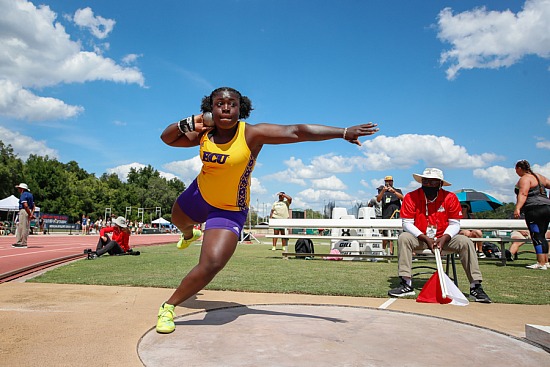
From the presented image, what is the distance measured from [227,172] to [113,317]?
1.71 metres

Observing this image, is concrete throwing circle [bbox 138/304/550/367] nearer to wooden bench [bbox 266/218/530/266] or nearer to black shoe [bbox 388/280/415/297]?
black shoe [bbox 388/280/415/297]

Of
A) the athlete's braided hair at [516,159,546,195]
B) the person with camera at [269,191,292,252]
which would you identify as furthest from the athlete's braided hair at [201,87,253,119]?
the person with camera at [269,191,292,252]

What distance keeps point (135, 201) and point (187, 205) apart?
77.8 m

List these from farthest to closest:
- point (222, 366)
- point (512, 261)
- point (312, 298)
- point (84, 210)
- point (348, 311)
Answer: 1. point (84, 210)
2. point (512, 261)
3. point (312, 298)
4. point (348, 311)
5. point (222, 366)

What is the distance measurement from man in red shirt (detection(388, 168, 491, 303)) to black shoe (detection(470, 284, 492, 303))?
0.44 feet

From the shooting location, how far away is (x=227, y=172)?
3.81m

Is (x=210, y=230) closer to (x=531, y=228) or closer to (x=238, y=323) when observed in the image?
(x=238, y=323)

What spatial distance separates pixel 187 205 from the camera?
14.4ft

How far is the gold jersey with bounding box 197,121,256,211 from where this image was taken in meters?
3.77

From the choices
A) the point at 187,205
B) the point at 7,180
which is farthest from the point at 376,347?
the point at 7,180

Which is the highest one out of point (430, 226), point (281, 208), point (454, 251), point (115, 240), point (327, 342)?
point (281, 208)

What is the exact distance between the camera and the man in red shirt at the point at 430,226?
17.5 feet

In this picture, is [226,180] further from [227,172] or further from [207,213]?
[207,213]

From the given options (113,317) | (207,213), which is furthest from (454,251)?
(113,317)
